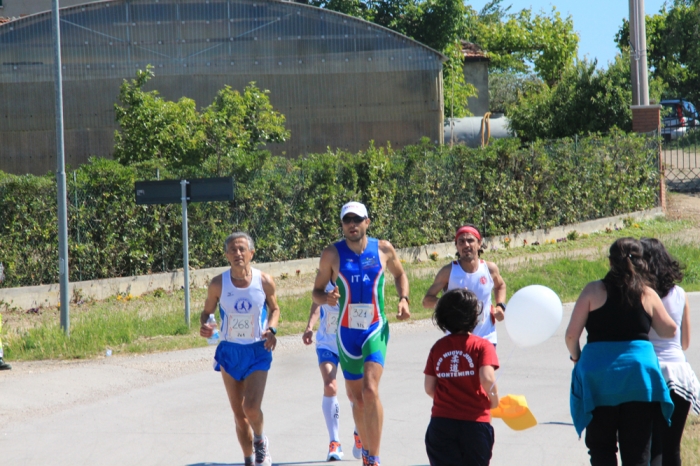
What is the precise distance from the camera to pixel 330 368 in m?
6.90

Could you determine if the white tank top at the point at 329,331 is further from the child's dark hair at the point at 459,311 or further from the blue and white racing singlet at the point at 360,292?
the child's dark hair at the point at 459,311

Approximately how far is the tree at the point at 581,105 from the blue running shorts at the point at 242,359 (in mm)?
23555

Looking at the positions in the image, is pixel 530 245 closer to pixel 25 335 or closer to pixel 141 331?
pixel 141 331

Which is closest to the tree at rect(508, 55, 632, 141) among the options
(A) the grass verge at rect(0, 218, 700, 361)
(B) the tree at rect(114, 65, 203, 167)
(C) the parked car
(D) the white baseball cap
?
(C) the parked car

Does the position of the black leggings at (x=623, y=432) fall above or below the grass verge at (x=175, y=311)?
above

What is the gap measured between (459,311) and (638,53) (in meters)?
21.2

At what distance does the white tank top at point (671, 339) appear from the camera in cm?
509

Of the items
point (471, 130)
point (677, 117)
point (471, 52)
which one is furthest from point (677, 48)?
point (471, 130)

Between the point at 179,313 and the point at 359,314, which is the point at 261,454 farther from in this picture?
the point at 179,313

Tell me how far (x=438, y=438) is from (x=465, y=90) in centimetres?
3730

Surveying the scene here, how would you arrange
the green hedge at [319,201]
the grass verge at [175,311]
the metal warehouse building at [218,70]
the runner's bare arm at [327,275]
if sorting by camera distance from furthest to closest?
the metal warehouse building at [218,70], the green hedge at [319,201], the grass verge at [175,311], the runner's bare arm at [327,275]

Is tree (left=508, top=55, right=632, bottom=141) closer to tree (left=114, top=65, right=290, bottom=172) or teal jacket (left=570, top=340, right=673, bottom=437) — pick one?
tree (left=114, top=65, right=290, bottom=172)

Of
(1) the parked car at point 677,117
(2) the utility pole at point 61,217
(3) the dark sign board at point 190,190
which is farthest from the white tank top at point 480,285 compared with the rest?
(1) the parked car at point 677,117

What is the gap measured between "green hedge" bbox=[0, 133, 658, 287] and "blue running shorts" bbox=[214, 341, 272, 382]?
9.79 meters
